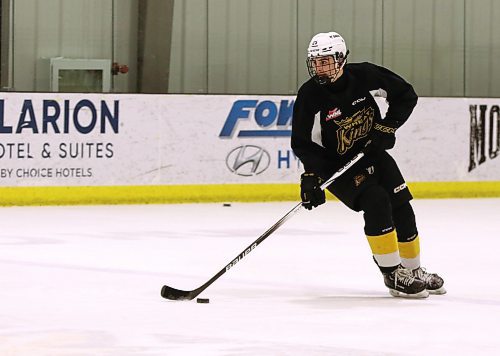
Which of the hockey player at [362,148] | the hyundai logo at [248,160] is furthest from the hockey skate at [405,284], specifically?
the hyundai logo at [248,160]

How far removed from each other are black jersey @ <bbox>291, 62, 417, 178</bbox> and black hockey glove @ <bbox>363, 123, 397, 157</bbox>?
3 cm

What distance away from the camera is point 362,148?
17.3ft

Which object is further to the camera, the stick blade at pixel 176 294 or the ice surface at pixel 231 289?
the stick blade at pixel 176 294

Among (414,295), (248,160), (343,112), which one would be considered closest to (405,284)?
(414,295)

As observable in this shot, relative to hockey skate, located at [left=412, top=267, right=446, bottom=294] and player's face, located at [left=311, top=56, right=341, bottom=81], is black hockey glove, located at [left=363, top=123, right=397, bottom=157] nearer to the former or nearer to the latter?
player's face, located at [left=311, top=56, right=341, bottom=81]

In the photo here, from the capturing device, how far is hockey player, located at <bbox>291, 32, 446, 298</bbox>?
515 centimetres

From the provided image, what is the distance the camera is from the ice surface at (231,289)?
4160mm

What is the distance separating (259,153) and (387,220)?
5853mm

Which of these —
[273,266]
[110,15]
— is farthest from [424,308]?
[110,15]

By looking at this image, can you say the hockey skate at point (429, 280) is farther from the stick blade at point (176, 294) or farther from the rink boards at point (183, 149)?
the rink boards at point (183, 149)

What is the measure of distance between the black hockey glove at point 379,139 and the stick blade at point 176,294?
0.88 meters

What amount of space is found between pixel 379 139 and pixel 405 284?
1.87ft

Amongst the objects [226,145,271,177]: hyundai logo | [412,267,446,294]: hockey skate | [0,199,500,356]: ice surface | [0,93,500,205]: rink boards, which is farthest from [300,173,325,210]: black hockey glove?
[226,145,271,177]: hyundai logo

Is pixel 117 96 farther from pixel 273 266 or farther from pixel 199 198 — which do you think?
pixel 273 266
